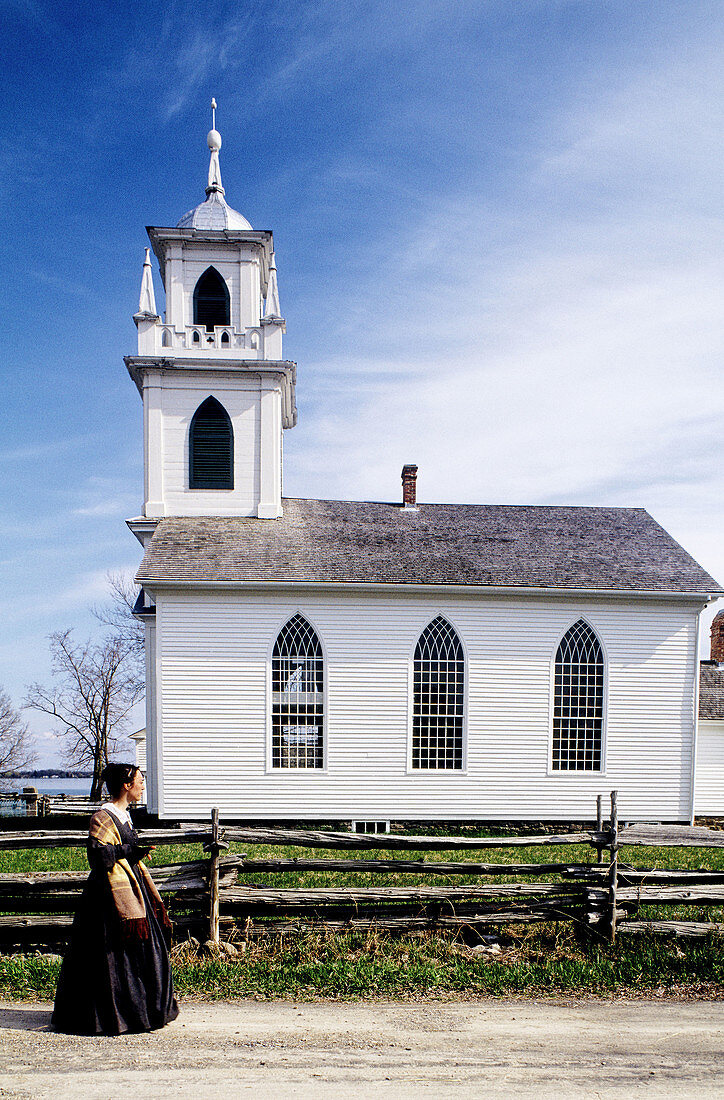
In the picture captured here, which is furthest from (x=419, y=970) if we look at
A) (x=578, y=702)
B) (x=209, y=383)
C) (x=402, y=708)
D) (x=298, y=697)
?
(x=209, y=383)

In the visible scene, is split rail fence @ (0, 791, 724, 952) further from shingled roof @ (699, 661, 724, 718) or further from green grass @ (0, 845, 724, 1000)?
shingled roof @ (699, 661, 724, 718)

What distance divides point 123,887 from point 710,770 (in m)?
21.6

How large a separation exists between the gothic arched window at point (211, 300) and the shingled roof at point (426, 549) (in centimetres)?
607

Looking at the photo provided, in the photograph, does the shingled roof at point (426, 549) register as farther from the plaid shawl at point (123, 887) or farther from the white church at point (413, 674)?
the plaid shawl at point (123, 887)

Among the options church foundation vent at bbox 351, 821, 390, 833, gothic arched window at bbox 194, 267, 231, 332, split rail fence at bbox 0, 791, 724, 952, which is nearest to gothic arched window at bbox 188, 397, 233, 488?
gothic arched window at bbox 194, 267, 231, 332

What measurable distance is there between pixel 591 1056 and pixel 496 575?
13850 millimetres

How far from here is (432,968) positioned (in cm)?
786

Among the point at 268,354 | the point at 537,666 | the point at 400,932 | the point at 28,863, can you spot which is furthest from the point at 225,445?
the point at 400,932

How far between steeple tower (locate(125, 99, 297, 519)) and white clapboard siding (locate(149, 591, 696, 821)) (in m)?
4.40

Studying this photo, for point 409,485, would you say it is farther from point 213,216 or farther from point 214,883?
point 214,883

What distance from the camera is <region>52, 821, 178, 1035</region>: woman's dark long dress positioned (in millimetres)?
6246

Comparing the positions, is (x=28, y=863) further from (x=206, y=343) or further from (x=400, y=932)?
(x=206, y=343)

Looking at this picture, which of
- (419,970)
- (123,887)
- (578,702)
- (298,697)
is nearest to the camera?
(123,887)

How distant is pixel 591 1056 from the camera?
6125 mm
